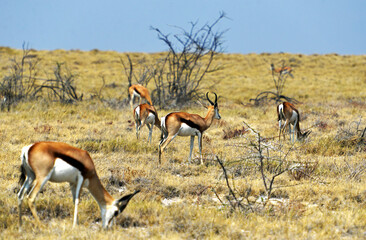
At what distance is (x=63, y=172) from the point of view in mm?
4172

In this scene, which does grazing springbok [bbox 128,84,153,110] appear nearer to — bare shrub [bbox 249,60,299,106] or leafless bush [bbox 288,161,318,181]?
bare shrub [bbox 249,60,299,106]

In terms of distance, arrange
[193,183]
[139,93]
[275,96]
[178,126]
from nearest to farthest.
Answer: [193,183]
[178,126]
[139,93]
[275,96]

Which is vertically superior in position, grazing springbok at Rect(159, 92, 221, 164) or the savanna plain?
grazing springbok at Rect(159, 92, 221, 164)

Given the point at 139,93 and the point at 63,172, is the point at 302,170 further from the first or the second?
the point at 139,93

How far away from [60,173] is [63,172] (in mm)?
33

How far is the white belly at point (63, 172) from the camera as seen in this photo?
4152 mm

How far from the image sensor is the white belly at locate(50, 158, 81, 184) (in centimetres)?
415

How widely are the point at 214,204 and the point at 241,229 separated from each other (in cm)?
95

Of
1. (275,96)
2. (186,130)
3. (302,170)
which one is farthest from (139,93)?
(275,96)

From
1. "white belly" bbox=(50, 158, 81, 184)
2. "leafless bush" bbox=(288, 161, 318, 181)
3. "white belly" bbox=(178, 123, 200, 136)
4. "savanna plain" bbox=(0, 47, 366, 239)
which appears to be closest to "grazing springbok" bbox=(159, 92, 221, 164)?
"white belly" bbox=(178, 123, 200, 136)

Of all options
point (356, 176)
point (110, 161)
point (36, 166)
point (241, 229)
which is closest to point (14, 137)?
Result: point (110, 161)

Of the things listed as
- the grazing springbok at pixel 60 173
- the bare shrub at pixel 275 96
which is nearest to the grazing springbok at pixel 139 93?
the bare shrub at pixel 275 96

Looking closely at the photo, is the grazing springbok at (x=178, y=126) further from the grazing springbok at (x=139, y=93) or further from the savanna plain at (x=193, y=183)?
the grazing springbok at (x=139, y=93)

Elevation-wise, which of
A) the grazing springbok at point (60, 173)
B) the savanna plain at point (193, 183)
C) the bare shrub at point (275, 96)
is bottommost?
the savanna plain at point (193, 183)
